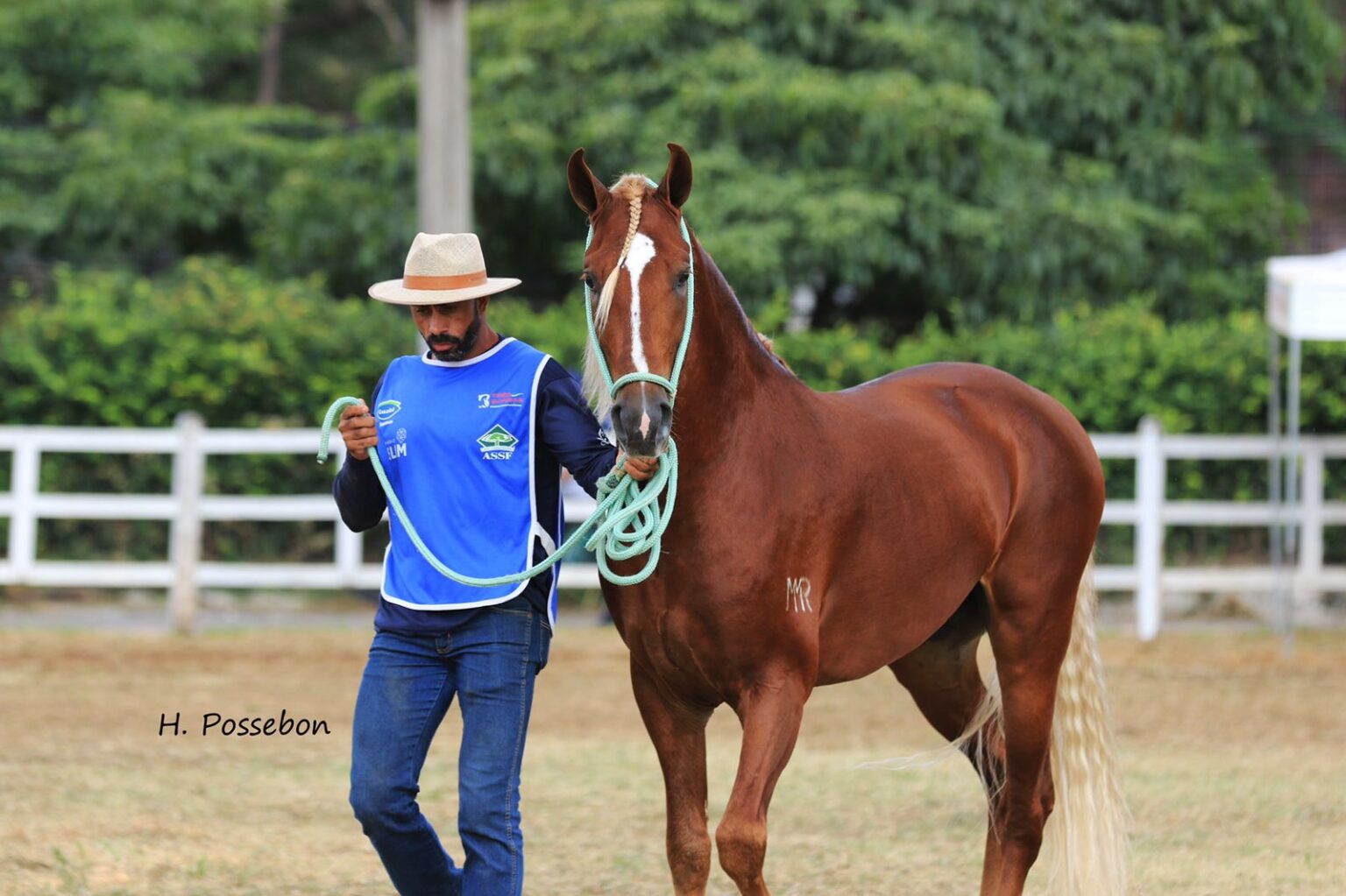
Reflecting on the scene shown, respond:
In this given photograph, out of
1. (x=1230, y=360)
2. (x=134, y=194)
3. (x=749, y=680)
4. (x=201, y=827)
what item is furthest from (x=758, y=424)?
(x=134, y=194)

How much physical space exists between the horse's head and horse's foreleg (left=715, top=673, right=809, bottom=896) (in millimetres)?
701

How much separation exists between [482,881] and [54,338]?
10.2m

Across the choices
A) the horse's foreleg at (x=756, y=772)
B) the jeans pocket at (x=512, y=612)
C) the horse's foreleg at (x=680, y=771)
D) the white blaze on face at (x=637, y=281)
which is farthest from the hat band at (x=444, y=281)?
the horse's foreleg at (x=756, y=772)

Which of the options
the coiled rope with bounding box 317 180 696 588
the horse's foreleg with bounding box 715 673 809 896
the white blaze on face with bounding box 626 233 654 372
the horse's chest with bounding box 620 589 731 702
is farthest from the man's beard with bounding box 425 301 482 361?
the horse's foreleg with bounding box 715 673 809 896

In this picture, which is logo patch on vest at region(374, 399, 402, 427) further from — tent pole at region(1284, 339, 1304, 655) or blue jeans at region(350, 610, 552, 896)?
tent pole at region(1284, 339, 1304, 655)

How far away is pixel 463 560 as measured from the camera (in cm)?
401

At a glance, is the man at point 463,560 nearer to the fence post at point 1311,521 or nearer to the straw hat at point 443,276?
the straw hat at point 443,276

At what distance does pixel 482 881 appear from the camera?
156 inches

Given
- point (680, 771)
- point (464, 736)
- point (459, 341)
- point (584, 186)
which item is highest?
point (584, 186)

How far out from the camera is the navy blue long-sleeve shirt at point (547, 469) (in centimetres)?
402

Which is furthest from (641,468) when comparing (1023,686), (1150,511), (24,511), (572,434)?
(24,511)

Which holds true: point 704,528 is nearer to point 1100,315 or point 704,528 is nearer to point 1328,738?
point 1328,738

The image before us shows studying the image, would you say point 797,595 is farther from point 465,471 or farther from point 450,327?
point 450,327

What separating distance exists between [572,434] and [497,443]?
17cm
